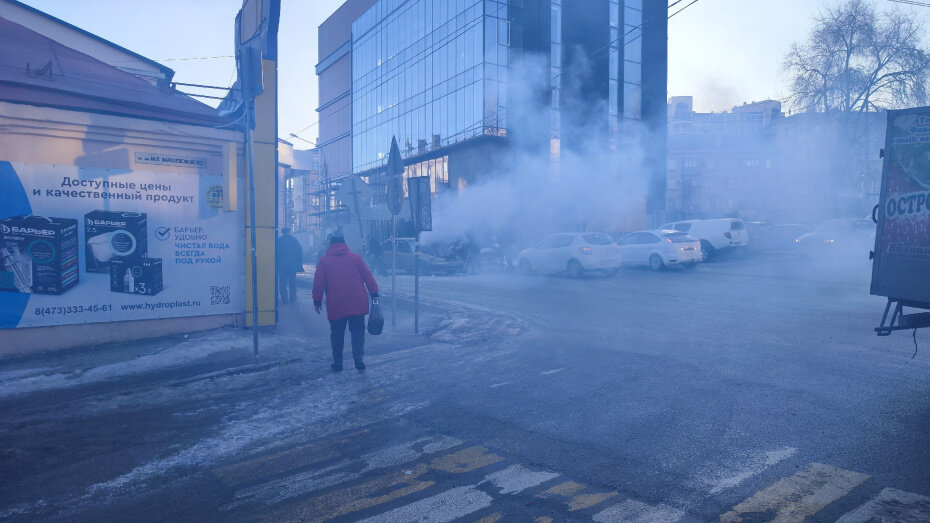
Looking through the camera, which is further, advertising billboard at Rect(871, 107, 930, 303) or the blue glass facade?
the blue glass facade

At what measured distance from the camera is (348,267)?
6.97 m

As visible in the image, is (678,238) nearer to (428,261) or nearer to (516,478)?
(428,261)

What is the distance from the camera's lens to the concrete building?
101 ft

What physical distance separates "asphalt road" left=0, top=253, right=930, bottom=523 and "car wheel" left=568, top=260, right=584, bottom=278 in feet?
31.0

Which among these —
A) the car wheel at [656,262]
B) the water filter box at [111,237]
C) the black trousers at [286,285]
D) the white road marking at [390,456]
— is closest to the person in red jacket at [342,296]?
the white road marking at [390,456]

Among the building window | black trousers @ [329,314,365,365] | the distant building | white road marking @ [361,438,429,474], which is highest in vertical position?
the building window

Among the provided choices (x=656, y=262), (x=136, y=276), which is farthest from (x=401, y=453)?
(x=656, y=262)

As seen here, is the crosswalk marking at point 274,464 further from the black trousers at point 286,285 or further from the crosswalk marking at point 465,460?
the black trousers at point 286,285

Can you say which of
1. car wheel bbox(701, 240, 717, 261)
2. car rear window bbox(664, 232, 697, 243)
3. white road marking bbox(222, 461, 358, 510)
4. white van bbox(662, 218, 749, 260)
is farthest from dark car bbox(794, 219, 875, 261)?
white road marking bbox(222, 461, 358, 510)

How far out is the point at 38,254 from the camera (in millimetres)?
7539

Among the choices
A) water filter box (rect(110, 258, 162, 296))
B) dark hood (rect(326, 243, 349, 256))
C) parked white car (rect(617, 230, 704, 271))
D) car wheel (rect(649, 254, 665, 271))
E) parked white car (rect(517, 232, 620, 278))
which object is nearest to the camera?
dark hood (rect(326, 243, 349, 256))

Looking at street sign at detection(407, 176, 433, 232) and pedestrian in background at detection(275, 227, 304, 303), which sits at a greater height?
street sign at detection(407, 176, 433, 232)

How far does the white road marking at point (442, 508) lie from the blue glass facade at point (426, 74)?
92.8ft

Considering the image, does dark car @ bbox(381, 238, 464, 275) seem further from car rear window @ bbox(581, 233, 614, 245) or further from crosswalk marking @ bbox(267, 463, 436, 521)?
crosswalk marking @ bbox(267, 463, 436, 521)
